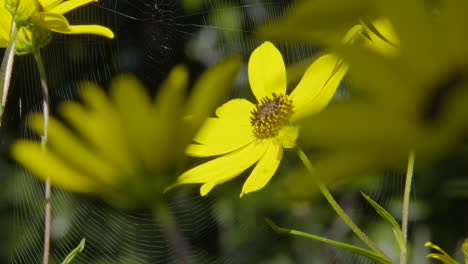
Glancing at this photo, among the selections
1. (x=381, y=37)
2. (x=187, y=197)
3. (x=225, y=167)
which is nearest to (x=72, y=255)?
(x=225, y=167)

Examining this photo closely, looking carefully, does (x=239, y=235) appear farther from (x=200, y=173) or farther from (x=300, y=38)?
(x=300, y=38)

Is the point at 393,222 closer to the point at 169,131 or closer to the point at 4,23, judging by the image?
the point at 169,131

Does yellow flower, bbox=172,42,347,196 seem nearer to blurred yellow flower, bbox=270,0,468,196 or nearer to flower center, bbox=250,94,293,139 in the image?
flower center, bbox=250,94,293,139

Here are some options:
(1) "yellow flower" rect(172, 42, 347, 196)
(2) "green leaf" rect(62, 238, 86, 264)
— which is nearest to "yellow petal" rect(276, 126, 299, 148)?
(1) "yellow flower" rect(172, 42, 347, 196)

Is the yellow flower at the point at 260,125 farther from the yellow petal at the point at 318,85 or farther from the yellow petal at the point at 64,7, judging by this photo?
the yellow petal at the point at 64,7

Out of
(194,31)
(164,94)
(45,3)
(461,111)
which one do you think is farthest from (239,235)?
(461,111)
